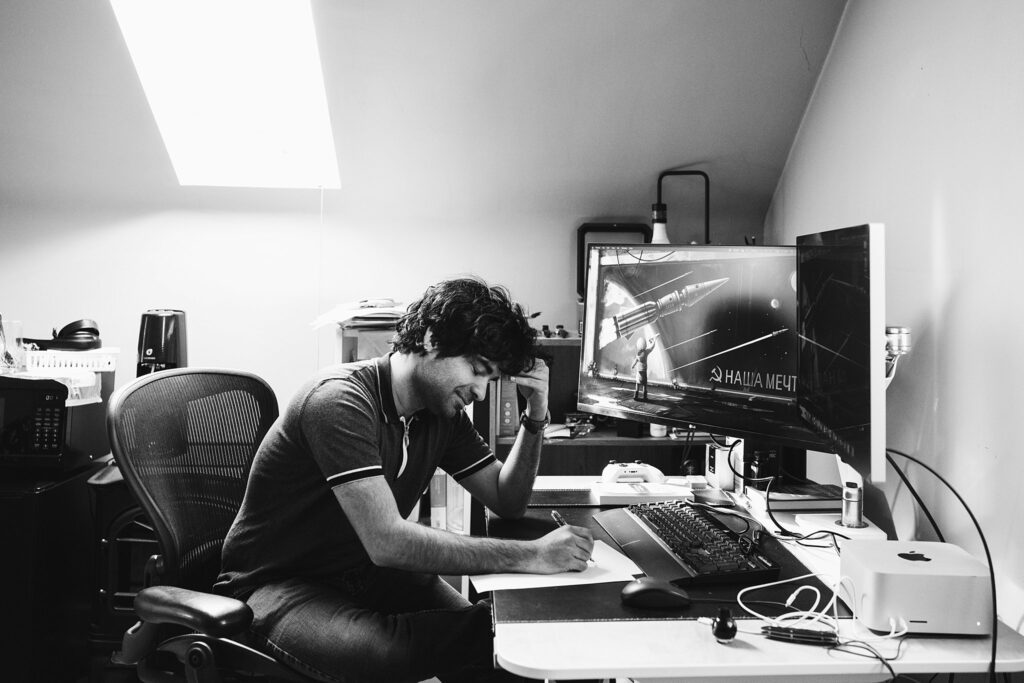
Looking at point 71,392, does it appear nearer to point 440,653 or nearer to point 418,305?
point 418,305

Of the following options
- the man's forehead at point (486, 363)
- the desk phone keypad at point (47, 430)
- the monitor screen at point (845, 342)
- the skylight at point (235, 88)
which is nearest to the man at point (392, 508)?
the man's forehead at point (486, 363)

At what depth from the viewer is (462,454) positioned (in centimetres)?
175

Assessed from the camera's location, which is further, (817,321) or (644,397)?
(644,397)

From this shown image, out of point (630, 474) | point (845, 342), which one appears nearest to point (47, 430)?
point (630, 474)

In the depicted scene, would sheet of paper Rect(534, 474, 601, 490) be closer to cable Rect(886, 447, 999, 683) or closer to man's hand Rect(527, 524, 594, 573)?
man's hand Rect(527, 524, 594, 573)

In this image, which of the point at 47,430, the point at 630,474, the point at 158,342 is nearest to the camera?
the point at 630,474

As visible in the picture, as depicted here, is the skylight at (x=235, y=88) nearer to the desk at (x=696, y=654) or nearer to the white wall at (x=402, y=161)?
the white wall at (x=402, y=161)

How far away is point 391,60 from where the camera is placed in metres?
2.68

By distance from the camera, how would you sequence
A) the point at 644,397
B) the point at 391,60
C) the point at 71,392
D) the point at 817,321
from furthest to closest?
1. the point at 391,60
2. the point at 71,392
3. the point at 644,397
4. the point at 817,321

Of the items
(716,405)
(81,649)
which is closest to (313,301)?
(81,649)

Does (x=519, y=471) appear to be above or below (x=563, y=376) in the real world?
below

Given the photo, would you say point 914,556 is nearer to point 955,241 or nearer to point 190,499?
point 955,241

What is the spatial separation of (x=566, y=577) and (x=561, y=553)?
42 millimetres

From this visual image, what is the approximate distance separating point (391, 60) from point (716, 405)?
5.50 ft
